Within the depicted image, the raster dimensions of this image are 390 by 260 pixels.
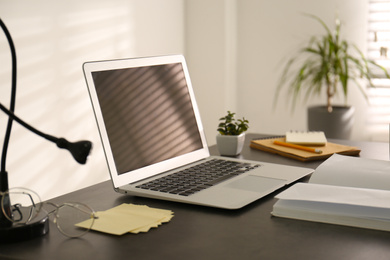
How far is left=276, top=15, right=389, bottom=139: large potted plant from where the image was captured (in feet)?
A: 11.9

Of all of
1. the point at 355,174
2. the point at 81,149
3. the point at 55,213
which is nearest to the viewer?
the point at 81,149

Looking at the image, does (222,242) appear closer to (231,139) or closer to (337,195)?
(337,195)

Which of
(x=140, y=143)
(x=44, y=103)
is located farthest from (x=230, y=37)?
(x=140, y=143)

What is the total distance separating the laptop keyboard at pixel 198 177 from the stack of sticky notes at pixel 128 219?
99mm

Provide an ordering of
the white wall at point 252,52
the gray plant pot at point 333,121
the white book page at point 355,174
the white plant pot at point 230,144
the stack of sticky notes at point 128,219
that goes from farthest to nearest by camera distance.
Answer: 1. the white wall at point 252,52
2. the gray plant pot at point 333,121
3. the white plant pot at point 230,144
4. the white book page at point 355,174
5. the stack of sticky notes at point 128,219

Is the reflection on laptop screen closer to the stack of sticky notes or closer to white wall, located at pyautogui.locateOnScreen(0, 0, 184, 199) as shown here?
the stack of sticky notes

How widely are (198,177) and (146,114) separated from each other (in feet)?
0.67

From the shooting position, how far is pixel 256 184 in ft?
4.08

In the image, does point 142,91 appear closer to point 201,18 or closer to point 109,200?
point 109,200

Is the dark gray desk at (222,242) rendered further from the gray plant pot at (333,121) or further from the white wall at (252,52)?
the white wall at (252,52)


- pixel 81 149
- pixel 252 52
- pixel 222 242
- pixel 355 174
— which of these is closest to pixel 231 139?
pixel 355 174

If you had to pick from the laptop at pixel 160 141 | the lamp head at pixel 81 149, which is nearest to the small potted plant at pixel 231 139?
the laptop at pixel 160 141

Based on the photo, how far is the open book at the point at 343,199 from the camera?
3.25ft

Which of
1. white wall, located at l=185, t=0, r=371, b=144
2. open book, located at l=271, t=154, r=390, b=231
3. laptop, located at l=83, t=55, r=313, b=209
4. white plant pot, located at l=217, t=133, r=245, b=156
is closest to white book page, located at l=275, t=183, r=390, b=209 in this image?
open book, located at l=271, t=154, r=390, b=231
